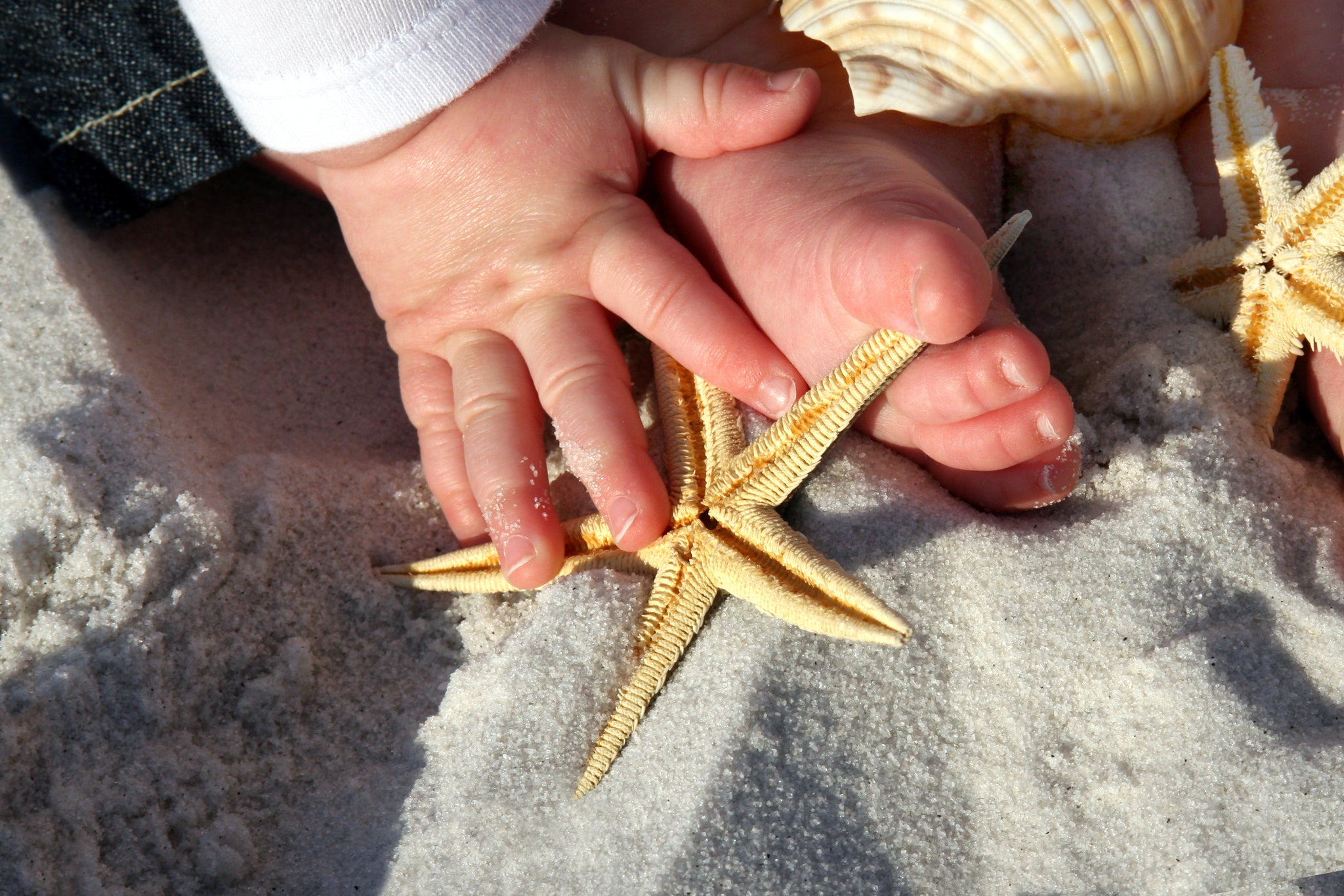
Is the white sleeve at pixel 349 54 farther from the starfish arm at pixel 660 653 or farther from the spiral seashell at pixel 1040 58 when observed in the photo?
the starfish arm at pixel 660 653

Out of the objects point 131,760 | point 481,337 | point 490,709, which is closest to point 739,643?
point 490,709

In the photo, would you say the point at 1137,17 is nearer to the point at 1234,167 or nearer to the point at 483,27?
the point at 1234,167

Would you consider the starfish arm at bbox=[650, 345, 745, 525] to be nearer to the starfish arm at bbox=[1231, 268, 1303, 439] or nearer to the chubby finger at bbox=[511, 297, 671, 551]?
the chubby finger at bbox=[511, 297, 671, 551]

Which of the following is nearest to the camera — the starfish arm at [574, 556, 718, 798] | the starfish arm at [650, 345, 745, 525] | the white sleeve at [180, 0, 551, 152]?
the starfish arm at [574, 556, 718, 798]

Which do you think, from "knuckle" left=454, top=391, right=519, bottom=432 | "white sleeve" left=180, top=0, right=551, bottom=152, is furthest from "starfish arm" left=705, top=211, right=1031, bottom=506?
"white sleeve" left=180, top=0, right=551, bottom=152

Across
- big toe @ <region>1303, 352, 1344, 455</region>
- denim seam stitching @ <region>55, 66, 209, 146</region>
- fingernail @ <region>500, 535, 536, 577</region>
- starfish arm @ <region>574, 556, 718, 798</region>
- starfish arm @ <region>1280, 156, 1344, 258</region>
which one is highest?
denim seam stitching @ <region>55, 66, 209, 146</region>

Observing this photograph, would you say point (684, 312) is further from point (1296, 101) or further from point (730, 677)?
point (1296, 101)

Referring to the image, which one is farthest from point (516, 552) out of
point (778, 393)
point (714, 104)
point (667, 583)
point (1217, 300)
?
point (1217, 300)
